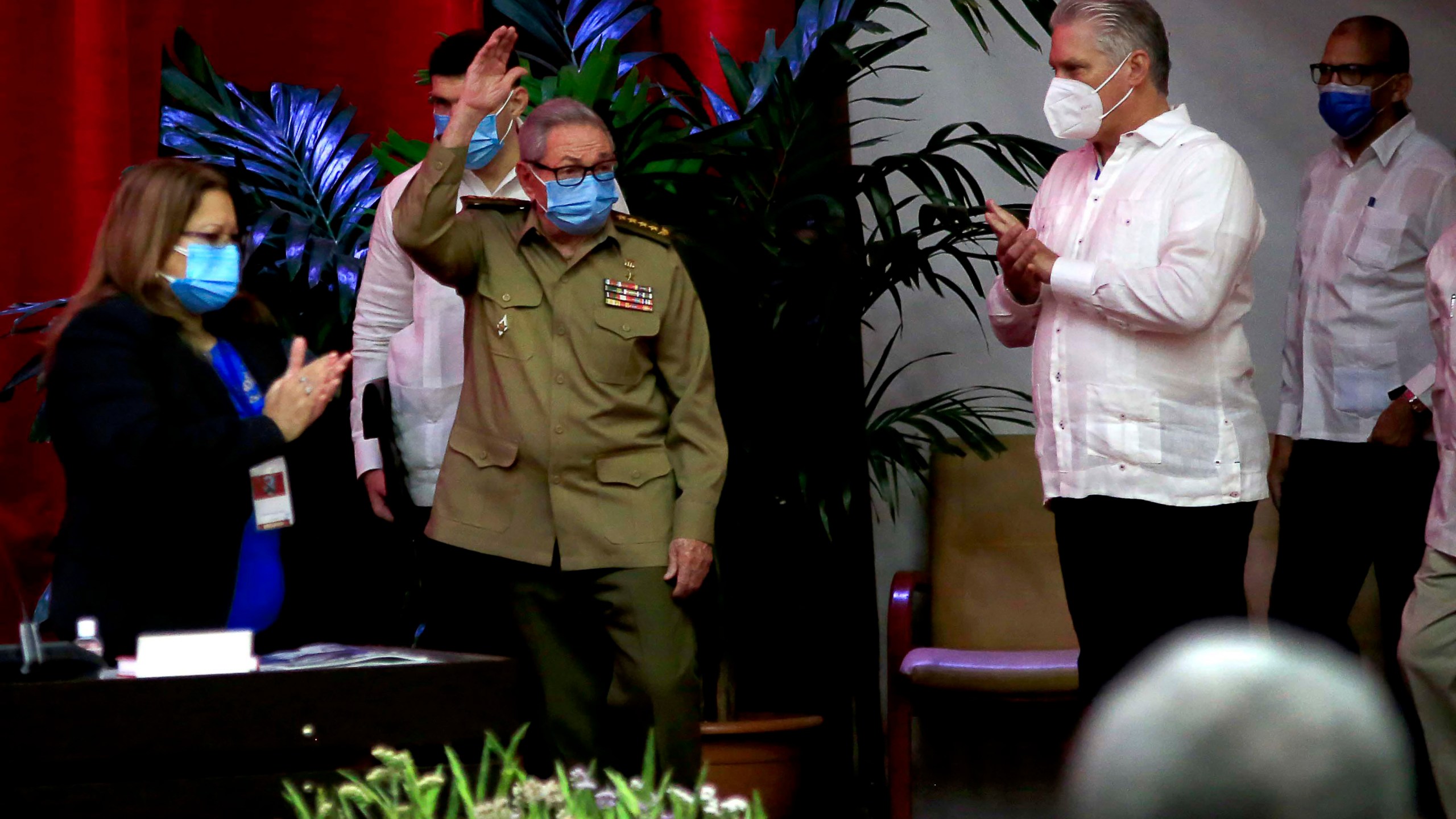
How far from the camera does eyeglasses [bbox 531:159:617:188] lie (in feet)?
9.55

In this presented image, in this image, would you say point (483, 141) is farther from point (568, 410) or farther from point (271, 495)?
point (271, 495)

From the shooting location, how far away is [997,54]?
475cm

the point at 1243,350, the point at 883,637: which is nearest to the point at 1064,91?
the point at 1243,350

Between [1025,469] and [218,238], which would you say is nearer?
[218,238]

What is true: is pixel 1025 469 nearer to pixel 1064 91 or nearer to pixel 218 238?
pixel 1064 91

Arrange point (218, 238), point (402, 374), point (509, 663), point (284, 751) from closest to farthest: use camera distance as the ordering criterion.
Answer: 1. point (284, 751)
2. point (509, 663)
3. point (218, 238)
4. point (402, 374)

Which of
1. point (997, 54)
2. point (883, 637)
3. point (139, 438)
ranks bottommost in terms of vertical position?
point (883, 637)

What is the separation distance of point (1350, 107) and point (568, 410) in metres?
1.88

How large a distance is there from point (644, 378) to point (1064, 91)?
0.91 metres

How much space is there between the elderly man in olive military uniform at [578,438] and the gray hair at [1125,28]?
0.86 meters

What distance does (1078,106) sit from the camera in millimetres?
2734

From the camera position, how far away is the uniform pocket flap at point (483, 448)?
2.90 meters

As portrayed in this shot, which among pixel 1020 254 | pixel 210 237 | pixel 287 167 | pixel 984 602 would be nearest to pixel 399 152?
pixel 287 167

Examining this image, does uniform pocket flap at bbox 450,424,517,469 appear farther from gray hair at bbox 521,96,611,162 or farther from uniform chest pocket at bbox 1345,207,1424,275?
uniform chest pocket at bbox 1345,207,1424,275
